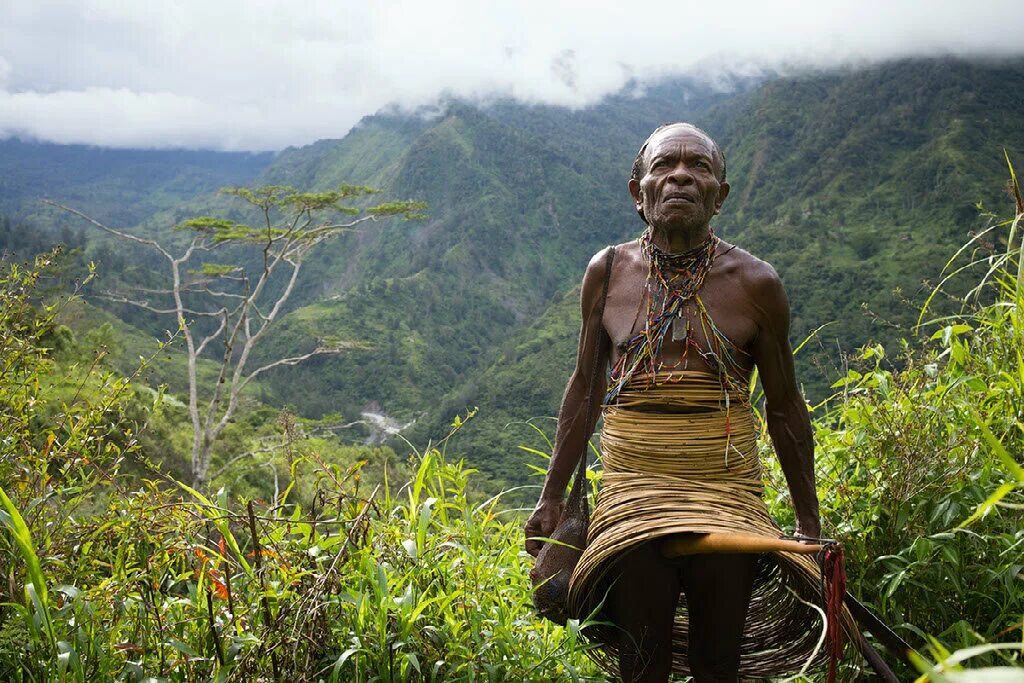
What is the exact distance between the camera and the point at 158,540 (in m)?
2.38

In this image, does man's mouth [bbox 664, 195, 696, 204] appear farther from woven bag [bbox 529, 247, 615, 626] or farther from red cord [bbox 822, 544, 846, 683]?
red cord [bbox 822, 544, 846, 683]

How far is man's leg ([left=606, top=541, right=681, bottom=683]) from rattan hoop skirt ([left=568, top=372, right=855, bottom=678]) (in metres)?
0.07

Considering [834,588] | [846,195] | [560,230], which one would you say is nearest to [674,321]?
[834,588]

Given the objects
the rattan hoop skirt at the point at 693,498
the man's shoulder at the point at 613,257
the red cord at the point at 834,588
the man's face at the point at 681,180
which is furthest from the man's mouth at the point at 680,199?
the red cord at the point at 834,588

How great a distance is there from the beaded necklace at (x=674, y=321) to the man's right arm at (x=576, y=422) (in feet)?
0.44

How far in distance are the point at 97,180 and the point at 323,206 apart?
189658mm

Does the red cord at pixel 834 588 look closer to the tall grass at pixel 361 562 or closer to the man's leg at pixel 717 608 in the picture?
the man's leg at pixel 717 608

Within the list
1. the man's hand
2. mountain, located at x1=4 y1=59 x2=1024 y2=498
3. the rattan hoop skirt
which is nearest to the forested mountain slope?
mountain, located at x1=4 y1=59 x2=1024 y2=498

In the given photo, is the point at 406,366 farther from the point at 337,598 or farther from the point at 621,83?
the point at 621,83

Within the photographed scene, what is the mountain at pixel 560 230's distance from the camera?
44.2 meters

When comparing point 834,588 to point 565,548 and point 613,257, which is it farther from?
point 613,257

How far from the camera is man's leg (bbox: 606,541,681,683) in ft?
6.38

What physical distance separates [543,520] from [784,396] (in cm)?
77

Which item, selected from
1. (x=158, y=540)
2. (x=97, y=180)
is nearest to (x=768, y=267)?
(x=158, y=540)
